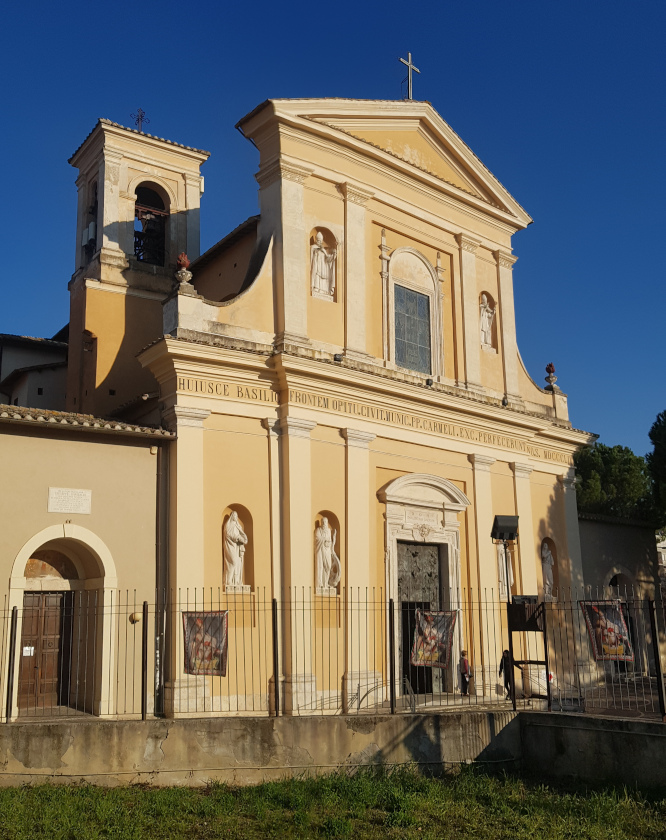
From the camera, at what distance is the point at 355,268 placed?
667 inches

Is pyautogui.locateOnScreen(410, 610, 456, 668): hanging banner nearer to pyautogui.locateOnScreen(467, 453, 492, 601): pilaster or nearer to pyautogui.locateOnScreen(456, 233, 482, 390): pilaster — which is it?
pyautogui.locateOnScreen(467, 453, 492, 601): pilaster

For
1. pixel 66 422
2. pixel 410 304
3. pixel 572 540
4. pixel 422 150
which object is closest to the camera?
pixel 66 422

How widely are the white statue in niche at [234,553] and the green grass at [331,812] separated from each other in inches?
172

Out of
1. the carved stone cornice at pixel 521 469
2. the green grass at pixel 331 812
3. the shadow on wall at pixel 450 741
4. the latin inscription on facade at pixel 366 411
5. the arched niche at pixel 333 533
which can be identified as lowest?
the green grass at pixel 331 812

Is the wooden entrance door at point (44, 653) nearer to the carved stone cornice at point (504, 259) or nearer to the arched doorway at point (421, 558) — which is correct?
A: the arched doorway at point (421, 558)

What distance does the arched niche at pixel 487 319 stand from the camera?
19.9 metres

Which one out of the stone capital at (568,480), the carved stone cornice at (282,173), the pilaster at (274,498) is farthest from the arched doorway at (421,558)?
the carved stone cornice at (282,173)

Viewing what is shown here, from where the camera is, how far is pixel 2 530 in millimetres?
12336

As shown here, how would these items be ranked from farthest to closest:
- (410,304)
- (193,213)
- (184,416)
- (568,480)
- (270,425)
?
(568,480) < (193,213) < (410,304) < (270,425) < (184,416)

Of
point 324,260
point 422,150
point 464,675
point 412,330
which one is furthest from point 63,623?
point 422,150

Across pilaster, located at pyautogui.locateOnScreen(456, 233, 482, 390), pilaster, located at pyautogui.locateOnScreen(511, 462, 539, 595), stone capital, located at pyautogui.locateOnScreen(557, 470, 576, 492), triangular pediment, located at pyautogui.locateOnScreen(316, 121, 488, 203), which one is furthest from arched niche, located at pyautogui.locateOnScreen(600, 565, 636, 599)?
triangular pediment, located at pyautogui.locateOnScreen(316, 121, 488, 203)

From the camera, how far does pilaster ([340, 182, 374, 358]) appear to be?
1659 cm

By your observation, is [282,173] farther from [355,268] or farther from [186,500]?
[186,500]

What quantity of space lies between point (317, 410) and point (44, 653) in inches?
232
